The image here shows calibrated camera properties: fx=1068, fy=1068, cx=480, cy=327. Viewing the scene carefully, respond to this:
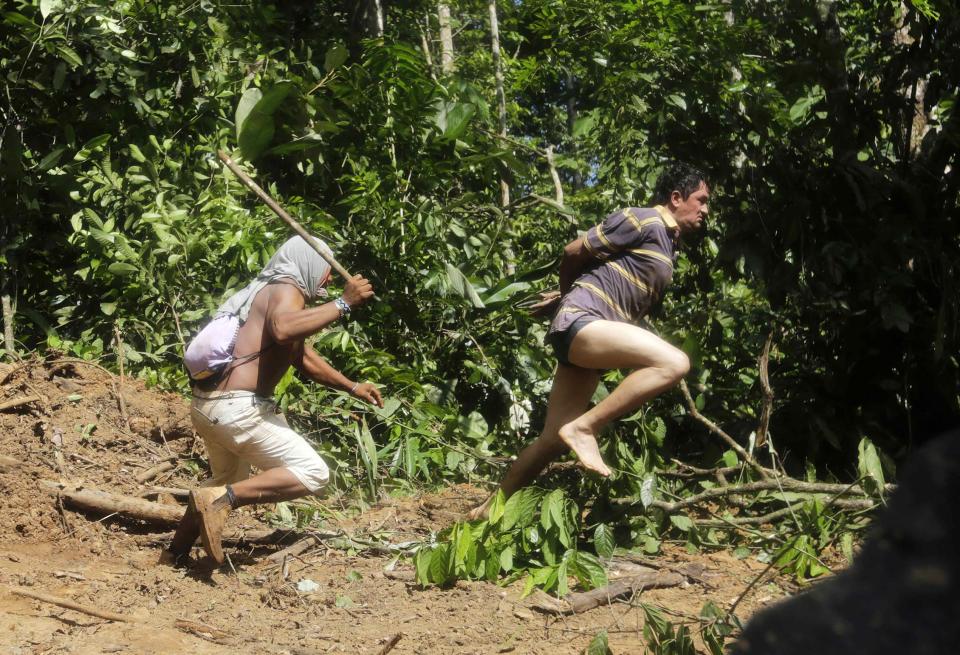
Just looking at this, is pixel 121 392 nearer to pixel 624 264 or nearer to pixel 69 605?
pixel 69 605

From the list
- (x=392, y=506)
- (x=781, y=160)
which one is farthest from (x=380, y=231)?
(x=781, y=160)

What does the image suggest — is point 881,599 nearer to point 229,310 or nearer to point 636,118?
point 229,310

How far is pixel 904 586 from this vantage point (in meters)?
0.69

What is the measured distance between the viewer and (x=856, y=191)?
552cm

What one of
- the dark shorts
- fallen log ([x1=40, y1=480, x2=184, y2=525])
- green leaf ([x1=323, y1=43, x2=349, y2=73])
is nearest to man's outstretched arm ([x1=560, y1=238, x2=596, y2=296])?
the dark shorts

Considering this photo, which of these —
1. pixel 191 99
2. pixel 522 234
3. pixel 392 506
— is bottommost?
pixel 392 506

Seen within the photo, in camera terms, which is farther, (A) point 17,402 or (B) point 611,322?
(A) point 17,402

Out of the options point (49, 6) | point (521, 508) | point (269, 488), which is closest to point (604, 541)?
point (521, 508)

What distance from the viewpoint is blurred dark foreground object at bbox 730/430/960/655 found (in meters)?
0.68

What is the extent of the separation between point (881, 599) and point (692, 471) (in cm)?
503

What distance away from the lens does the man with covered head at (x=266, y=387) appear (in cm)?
465

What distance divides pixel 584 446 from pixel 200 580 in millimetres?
1759

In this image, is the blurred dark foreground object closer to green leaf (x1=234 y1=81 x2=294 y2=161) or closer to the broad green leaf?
green leaf (x1=234 y1=81 x2=294 y2=161)

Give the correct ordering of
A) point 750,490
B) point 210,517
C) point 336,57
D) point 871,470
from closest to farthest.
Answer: point 210,517 → point 871,470 → point 750,490 → point 336,57
